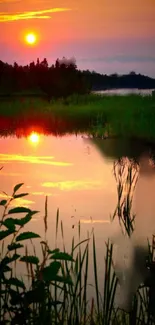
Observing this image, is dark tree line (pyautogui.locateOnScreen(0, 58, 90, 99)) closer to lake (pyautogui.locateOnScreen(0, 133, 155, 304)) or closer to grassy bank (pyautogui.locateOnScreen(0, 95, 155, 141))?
grassy bank (pyautogui.locateOnScreen(0, 95, 155, 141))

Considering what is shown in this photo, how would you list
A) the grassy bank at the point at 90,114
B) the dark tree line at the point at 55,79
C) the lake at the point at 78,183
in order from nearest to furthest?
the lake at the point at 78,183
the grassy bank at the point at 90,114
the dark tree line at the point at 55,79

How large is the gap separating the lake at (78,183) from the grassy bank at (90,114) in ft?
1.10

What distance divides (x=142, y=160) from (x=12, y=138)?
9.49ft

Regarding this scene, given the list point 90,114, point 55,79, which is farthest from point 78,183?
point 55,79

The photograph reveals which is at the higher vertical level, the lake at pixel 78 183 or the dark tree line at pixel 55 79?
the dark tree line at pixel 55 79

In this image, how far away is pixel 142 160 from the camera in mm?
5480

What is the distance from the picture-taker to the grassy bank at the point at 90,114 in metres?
7.26

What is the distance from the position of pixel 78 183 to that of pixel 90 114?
5.91 m

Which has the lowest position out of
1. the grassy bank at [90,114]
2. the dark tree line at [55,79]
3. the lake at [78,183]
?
the lake at [78,183]

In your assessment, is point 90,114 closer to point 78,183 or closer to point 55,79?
point 55,79

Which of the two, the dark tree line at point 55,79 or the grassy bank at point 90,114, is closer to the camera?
the grassy bank at point 90,114

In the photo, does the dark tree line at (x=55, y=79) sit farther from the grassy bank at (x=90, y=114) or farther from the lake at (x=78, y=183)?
the lake at (x=78, y=183)

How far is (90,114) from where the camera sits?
35.3 feet

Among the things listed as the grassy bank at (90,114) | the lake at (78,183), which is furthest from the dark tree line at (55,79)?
the lake at (78,183)
